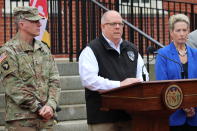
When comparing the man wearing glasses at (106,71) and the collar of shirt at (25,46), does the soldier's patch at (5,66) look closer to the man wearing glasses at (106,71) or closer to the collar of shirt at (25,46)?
the collar of shirt at (25,46)

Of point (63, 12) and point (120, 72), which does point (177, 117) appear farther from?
point (63, 12)

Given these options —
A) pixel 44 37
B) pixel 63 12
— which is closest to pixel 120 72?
pixel 44 37

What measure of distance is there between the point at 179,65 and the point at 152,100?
0.93 metres

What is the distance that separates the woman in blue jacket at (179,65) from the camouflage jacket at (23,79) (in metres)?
1.14

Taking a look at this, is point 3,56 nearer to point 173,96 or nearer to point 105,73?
point 105,73

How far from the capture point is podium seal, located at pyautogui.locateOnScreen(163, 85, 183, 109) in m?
4.74

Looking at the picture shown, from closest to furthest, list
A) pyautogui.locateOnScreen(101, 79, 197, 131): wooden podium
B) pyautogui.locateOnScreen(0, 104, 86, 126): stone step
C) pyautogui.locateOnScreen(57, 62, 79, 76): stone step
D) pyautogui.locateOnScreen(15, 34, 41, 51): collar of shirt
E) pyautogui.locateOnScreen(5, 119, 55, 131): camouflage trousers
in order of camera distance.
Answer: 1. pyautogui.locateOnScreen(101, 79, 197, 131): wooden podium
2. pyautogui.locateOnScreen(5, 119, 55, 131): camouflage trousers
3. pyautogui.locateOnScreen(15, 34, 41, 51): collar of shirt
4. pyautogui.locateOnScreen(0, 104, 86, 126): stone step
5. pyautogui.locateOnScreen(57, 62, 79, 76): stone step

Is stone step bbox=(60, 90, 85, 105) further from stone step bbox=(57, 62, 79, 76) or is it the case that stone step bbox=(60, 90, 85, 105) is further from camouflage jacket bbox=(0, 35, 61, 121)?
camouflage jacket bbox=(0, 35, 61, 121)

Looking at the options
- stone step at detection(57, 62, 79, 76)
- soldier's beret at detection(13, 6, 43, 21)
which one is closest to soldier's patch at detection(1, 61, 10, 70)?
soldier's beret at detection(13, 6, 43, 21)

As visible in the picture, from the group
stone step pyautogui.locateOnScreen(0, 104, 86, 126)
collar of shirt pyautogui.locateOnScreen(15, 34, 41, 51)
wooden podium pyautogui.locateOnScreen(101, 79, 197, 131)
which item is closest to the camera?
wooden podium pyautogui.locateOnScreen(101, 79, 197, 131)

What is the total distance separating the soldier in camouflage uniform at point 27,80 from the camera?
524 cm

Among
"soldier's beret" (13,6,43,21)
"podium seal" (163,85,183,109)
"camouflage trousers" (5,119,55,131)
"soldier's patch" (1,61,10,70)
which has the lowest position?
"camouflage trousers" (5,119,55,131)

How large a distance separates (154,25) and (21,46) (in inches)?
332

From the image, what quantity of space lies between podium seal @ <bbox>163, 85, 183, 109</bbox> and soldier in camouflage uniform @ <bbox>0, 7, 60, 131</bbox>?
119 centimetres
